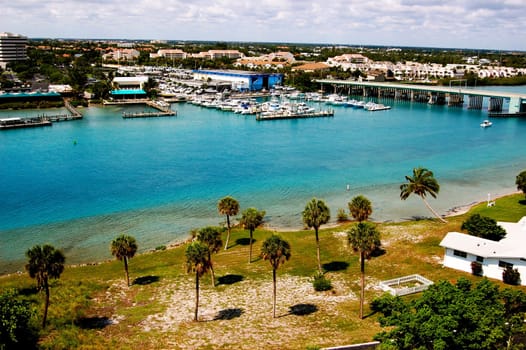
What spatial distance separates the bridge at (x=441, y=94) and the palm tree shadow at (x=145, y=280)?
11107cm

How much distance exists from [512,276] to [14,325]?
29446mm

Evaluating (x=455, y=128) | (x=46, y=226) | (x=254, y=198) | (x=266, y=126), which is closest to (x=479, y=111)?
(x=455, y=128)

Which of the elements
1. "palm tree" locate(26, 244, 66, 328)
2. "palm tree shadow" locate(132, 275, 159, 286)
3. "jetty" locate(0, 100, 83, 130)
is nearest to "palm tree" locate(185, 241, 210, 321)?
"palm tree" locate(26, 244, 66, 328)

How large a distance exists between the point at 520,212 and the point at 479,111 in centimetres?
9325

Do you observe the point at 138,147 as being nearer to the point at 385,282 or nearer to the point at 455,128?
the point at 385,282

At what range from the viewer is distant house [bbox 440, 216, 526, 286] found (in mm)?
31953

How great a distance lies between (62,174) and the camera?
67375mm

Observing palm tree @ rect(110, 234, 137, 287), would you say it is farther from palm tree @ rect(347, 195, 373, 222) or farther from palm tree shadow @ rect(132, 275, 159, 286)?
palm tree @ rect(347, 195, 373, 222)

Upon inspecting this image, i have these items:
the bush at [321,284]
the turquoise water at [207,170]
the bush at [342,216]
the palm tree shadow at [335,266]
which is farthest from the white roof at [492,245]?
the turquoise water at [207,170]

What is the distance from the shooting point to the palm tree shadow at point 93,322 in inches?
1120

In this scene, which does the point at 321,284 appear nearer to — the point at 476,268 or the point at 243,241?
the point at 476,268

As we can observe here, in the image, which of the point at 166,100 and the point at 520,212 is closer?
the point at 520,212

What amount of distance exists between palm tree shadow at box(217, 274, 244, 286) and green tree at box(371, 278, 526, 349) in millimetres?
13532

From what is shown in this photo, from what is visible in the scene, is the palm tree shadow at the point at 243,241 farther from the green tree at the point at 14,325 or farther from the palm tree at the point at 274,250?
the green tree at the point at 14,325
